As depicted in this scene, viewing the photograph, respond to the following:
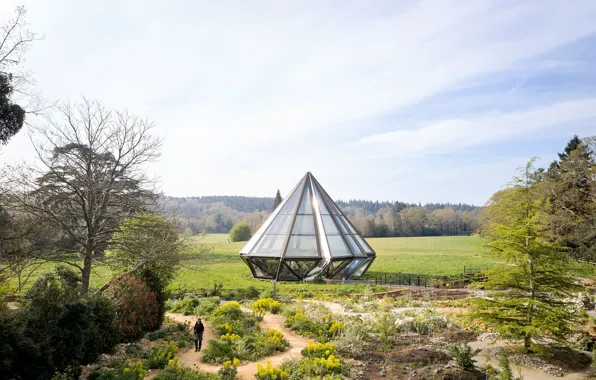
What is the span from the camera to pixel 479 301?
35.0ft

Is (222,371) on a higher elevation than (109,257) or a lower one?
lower

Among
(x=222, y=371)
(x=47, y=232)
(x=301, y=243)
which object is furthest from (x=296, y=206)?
(x=222, y=371)

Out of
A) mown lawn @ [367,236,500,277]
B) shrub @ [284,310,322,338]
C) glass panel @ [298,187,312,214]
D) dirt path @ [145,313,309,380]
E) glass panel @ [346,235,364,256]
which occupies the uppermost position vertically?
glass panel @ [298,187,312,214]

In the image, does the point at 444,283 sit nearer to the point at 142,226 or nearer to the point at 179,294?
the point at 179,294

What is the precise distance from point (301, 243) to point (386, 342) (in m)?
12.1

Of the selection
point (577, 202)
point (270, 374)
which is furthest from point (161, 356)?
point (577, 202)

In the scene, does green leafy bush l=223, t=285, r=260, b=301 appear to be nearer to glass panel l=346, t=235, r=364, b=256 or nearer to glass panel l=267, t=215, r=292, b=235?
glass panel l=267, t=215, r=292, b=235

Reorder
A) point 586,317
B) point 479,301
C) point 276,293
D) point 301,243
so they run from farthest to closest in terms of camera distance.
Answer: point 301,243
point 276,293
point 586,317
point 479,301

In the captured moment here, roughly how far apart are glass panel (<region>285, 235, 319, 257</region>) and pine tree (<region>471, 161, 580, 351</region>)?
12.6 meters

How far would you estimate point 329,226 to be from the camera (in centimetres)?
2423

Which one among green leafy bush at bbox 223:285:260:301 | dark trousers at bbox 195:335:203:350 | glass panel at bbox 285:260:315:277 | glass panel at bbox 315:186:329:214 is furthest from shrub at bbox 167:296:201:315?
glass panel at bbox 315:186:329:214

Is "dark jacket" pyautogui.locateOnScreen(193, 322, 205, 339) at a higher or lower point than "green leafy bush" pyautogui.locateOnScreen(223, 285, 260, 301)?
higher

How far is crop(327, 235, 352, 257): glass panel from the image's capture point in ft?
75.3

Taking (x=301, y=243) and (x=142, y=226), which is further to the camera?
(x=301, y=243)
